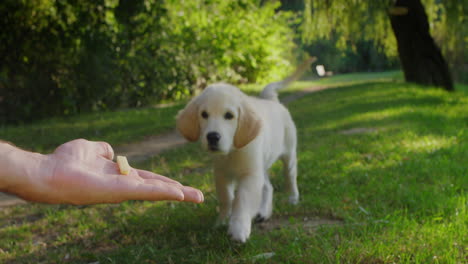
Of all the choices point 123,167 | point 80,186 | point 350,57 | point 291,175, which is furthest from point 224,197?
point 350,57

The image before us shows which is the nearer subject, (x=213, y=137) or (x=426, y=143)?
(x=213, y=137)

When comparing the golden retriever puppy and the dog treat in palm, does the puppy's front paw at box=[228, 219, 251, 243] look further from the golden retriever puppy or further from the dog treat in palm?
the dog treat in palm

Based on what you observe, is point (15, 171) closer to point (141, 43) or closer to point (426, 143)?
point (426, 143)

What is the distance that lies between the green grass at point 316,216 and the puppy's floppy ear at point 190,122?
737 millimetres

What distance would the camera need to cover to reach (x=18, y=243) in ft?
12.1

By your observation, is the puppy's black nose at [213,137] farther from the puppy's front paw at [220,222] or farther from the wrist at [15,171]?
the wrist at [15,171]

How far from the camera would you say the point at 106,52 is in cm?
1359

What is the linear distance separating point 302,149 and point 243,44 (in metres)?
15.2

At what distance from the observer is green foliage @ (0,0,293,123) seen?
1108 centimetres

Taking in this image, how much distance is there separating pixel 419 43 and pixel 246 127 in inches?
520

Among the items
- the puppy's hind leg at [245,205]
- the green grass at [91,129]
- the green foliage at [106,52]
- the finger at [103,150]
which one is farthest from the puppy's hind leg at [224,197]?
the green foliage at [106,52]

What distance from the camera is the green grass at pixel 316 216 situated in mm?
2930

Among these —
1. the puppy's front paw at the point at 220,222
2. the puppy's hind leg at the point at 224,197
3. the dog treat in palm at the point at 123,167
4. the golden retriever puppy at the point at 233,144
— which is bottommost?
the puppy's front paw at the point at 220,222

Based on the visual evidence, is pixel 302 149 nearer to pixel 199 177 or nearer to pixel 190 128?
pixel 199 177
